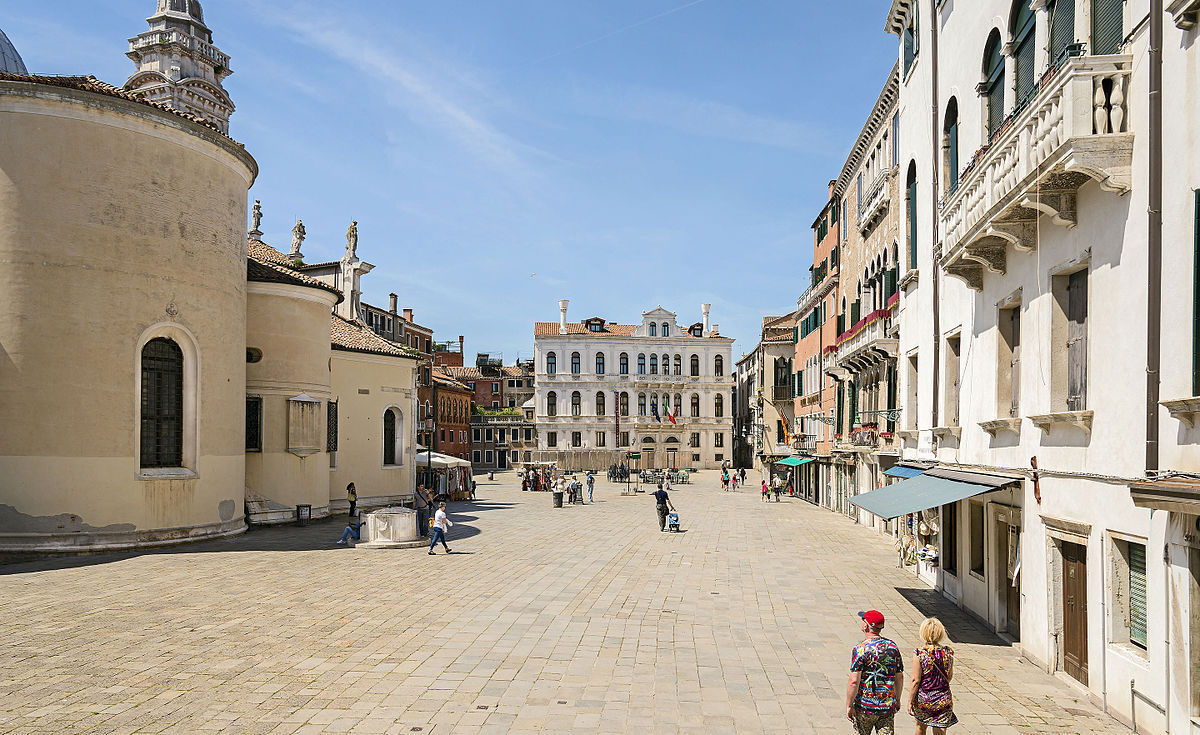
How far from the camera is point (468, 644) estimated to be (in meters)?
12.1

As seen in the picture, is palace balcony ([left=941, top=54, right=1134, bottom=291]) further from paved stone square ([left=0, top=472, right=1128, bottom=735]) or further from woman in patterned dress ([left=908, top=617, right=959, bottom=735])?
paved stone square ([left=0, top=472, right=1128, bottom=735])

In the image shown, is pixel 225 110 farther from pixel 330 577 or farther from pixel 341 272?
pixel 330 577

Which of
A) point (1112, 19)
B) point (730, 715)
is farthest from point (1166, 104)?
point (730, 715)

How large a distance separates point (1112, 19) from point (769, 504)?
34.7 meters

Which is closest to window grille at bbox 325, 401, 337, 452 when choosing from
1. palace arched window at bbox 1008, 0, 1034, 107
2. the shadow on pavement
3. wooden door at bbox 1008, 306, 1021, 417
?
the shadow on pavement

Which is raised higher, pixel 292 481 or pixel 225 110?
pixel 225 110

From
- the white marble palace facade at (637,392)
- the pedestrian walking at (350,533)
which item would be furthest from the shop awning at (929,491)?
the white marble palace facade at (637,392)

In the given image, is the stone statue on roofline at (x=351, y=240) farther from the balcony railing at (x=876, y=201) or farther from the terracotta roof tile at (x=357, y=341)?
the balcony railing at (x=876, y=201)

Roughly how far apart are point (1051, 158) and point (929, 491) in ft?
21.5

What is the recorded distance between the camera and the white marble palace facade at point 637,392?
273 feet

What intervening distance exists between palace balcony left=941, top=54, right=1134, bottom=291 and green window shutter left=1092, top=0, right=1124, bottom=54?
590 millimetres

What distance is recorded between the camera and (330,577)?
18.0 m

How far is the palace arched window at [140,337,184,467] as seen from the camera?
72.5 feet

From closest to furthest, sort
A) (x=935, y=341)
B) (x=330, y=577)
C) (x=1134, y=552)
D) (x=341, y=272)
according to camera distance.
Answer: (x=1134, y=552), (x=935, y=341), (x=330, y=577), (x=341, y=272)
